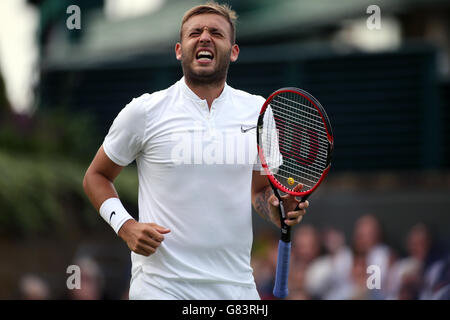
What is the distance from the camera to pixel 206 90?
3916 millimetres

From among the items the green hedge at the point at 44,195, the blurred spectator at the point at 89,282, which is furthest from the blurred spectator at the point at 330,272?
the green hedge at the point at 44,195

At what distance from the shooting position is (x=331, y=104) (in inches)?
388

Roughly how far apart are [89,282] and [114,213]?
4.56m

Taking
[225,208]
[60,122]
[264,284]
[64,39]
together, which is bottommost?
[264,284]

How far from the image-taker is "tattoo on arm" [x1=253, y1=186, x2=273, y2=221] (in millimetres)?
4105

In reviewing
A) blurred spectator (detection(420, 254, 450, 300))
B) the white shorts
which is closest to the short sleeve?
the white shorts

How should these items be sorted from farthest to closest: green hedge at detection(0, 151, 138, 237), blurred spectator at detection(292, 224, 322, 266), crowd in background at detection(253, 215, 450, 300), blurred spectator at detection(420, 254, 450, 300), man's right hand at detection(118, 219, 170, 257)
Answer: green hedge at detection(0, 151, 138, 237), blurred spectator at detection(292, 224, 322, 266), crowd in background at detection(253, 215, 450, 300), blurred spectator at detection(420, 254, 450, 300), man's right hand at detection(118, 219, 170, 257)

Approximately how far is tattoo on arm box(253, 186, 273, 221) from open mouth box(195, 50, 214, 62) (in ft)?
2.57

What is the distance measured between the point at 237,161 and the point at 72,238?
585 cm

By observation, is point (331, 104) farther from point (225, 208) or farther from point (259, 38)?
point (225, 208)

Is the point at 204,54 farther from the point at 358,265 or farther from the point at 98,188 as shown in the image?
the point at 358,265

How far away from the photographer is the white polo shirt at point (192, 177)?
147 inches

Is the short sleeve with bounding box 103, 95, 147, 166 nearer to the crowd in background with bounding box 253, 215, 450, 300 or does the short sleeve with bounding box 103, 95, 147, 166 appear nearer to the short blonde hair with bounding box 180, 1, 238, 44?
the short blonde hair with bounding box 180, 1, 238, 44
